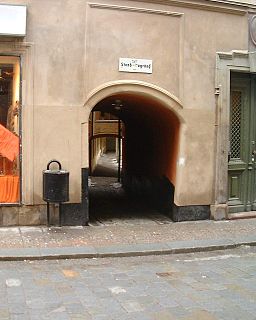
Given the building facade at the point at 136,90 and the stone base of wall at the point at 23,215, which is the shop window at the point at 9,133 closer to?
the building facade at the point at 136,90

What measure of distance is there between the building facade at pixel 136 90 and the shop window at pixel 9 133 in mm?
18

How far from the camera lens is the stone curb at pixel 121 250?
695 cm

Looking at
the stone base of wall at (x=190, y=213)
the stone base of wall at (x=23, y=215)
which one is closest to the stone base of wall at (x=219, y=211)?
the stone base of wall at (x=190, y=213)

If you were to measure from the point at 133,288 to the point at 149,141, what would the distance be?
20.3 feet

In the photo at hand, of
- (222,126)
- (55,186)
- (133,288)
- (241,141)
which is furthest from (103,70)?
(133,288)

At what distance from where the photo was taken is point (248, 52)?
9.95 m

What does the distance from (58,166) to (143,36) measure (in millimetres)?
2882

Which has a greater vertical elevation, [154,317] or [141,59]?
[141,59]

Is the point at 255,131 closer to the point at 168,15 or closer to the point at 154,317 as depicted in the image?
the point at 168,15

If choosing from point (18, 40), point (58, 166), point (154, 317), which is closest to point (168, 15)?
point (18, 40)

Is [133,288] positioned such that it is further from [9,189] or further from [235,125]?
[235,125]

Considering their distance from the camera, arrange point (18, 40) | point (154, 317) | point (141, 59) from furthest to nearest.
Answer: point (141, 59), point (18, 40), point (154, 317)

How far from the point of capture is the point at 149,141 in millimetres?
11594

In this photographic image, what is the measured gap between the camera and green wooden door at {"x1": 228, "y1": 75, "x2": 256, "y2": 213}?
1018 centimetres
